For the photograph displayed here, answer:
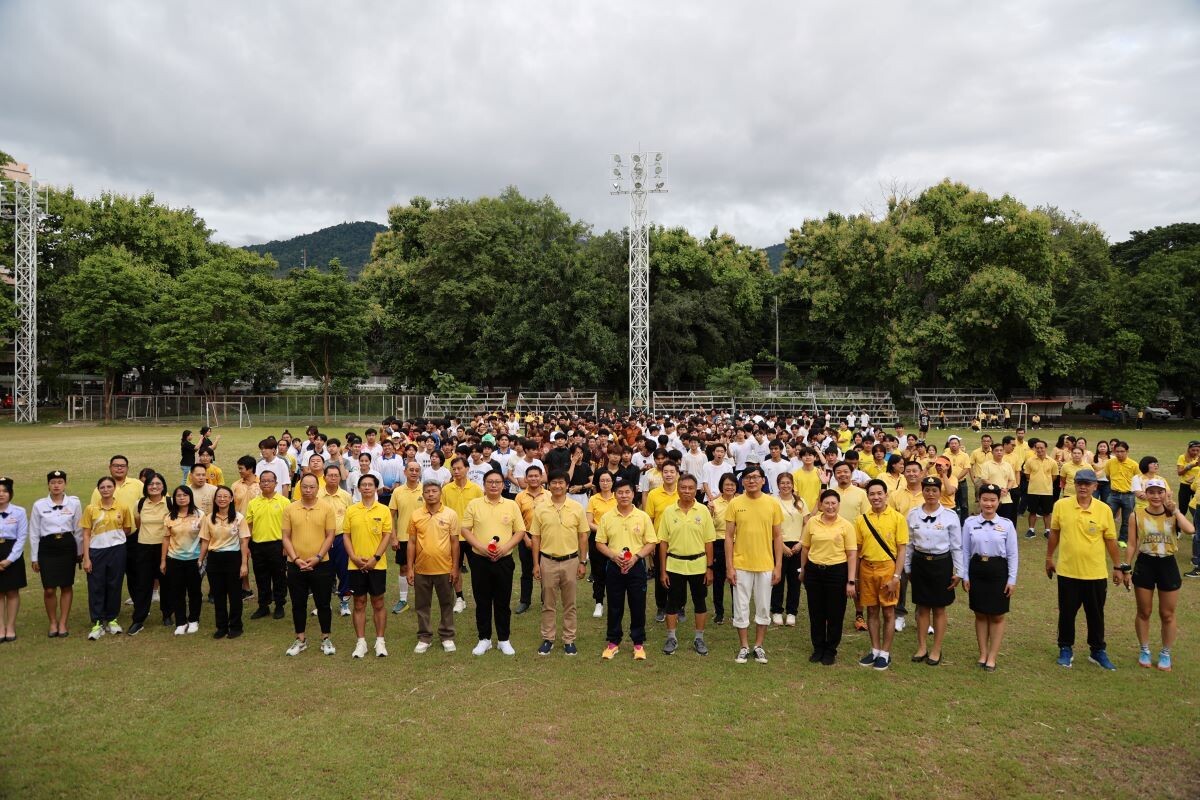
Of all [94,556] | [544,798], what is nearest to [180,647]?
[94,556]

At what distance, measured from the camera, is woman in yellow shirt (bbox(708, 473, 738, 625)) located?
6.98m

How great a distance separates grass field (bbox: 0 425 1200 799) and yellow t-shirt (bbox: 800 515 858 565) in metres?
0.97

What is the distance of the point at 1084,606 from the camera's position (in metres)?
6.20

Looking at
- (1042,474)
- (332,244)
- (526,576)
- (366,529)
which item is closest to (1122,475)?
(1042,474)

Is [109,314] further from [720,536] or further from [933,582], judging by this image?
[933,582]

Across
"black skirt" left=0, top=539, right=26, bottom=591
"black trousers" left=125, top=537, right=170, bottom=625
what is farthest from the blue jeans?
"black skirt" left=0, top=539, right=26, bottom=591

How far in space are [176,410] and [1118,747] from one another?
146 ft

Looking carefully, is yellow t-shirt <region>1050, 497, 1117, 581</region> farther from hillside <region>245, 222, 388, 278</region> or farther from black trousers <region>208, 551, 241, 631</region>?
hillside <region>245, 222, 388, 278</region>

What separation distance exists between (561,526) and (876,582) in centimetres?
281

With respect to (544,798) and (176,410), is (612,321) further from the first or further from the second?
(544,798)

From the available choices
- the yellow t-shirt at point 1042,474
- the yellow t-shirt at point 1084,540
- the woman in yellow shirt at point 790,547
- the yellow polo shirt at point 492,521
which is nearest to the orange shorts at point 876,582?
the woman in yellow shirt at point 790,547

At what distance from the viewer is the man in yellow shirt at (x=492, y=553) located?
21.5ft

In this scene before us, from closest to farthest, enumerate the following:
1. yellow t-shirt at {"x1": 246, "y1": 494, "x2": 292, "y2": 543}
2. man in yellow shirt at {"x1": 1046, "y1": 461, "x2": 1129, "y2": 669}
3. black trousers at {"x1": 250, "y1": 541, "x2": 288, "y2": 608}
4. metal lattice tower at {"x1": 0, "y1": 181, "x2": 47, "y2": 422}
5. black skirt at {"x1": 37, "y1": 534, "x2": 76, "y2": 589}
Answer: man in yellow shirt at {"x1": 1046, "y1": 461, "x2": 1129, "y2": 669}, black skirt at {"x1": 37, "y1": 534, "x2": 76, "y2": 589}, yellow t-shirt at {"x1": 246, "y1": 494, "x2": 292, "y2": 543}, black trousers at {"x1": 250, "y1": 541, "x2": 288, "y2": 608}, metal lattice tower at {"x1": 0, "y1": 181, "x2": 47, "y2": 422}

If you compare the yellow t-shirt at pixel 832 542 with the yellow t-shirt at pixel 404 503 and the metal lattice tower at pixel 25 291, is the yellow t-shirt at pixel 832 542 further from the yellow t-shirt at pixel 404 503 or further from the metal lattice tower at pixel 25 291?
the metal lattice tower at pixel 25 291
